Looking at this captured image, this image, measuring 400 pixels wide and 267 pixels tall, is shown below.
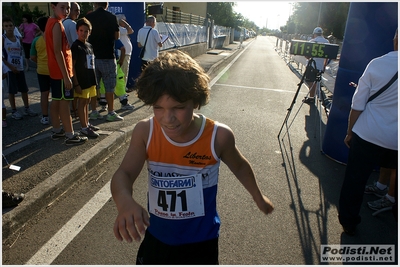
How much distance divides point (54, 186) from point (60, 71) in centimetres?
179

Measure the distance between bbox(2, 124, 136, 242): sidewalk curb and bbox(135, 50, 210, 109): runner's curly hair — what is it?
2.01 m

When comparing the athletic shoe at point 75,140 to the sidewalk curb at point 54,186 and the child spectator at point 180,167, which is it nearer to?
the sidewalk curb at point 54,186

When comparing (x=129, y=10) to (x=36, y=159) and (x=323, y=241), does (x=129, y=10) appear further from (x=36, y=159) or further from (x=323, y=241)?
(x=323, y=241)

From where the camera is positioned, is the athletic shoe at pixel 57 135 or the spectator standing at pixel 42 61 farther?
the spectator standing at pixel 42 61

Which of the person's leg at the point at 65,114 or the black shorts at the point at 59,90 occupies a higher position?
the black shorts at the point at 59,90

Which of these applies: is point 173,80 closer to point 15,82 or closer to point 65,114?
point 65,114

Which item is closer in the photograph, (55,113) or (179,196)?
(179,196)

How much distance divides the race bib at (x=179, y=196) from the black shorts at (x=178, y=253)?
0.16 m

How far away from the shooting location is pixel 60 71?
172 inches

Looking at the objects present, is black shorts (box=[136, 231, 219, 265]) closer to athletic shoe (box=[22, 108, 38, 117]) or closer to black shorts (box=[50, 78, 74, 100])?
black shorts (box=[50, 78, 74, 100])

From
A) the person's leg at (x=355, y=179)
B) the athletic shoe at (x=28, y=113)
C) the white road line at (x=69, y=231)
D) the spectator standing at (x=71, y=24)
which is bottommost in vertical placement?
the white road line at (x=69, y=231)

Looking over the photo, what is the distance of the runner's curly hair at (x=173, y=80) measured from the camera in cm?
155

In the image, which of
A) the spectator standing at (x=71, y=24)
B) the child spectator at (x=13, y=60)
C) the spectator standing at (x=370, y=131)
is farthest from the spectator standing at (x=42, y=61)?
the spectator standing at (x=370, y=131)

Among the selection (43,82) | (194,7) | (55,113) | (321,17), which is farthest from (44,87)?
(321,17)
